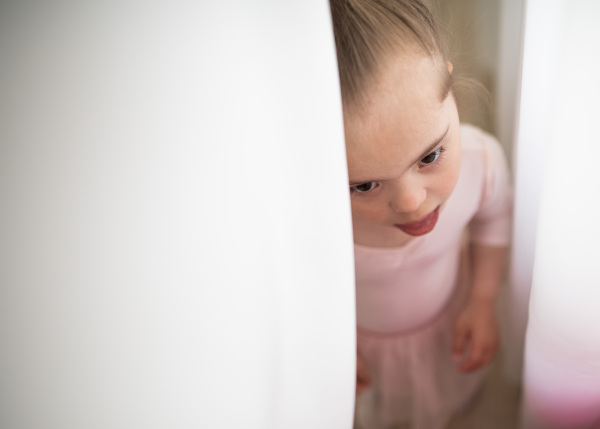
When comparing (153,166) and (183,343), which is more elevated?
(153,166)

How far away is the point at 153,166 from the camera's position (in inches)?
11.9

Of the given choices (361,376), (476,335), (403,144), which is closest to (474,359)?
(476,335)

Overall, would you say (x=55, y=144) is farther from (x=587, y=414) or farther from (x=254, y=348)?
(x=587, y=414)

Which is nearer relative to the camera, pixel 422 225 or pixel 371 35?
pixel 371 35

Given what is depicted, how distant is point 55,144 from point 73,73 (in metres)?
0.05

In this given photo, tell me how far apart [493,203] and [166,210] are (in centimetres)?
37

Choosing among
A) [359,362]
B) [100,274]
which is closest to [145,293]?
[100,274]

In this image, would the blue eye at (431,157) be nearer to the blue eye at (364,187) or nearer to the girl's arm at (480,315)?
the blue eye at (364,187)

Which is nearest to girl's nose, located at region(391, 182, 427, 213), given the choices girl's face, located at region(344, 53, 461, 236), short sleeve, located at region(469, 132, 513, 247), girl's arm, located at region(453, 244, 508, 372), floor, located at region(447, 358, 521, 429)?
girl's face, located at region(344, 53, 461, 236)

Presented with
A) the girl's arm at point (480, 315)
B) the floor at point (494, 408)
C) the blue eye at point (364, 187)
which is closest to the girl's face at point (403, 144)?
the blue eye at point (364, 187)

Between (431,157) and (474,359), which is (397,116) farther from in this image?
(474,359)

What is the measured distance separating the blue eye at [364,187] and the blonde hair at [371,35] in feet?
0.25

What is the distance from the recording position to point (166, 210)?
310mm

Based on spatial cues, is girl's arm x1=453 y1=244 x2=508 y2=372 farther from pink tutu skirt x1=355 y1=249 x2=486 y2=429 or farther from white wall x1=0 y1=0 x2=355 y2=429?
white wall x1=0 y1=0 x2=355 y2=429
